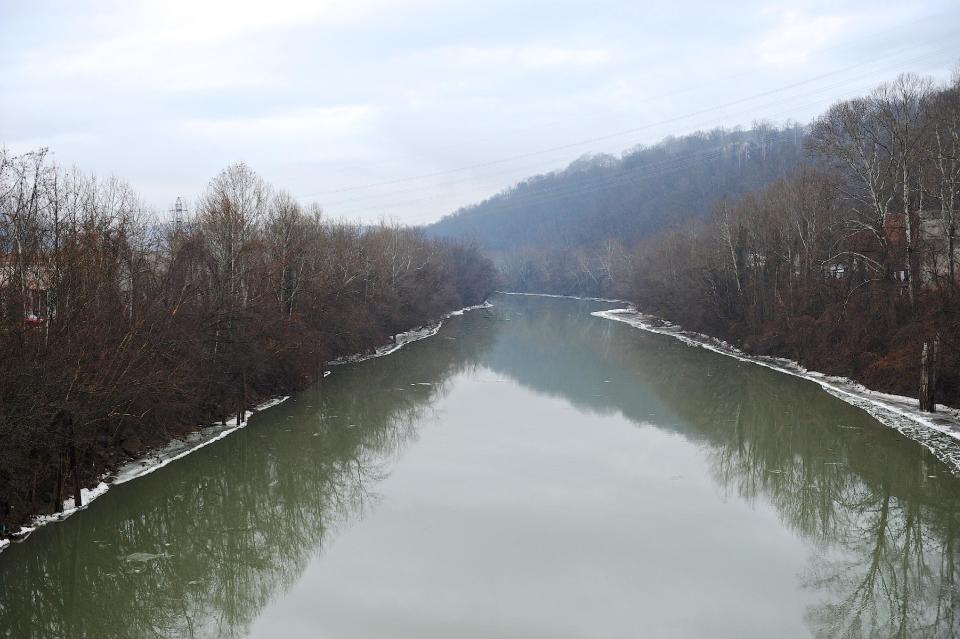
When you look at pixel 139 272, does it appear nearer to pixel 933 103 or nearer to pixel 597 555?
pixel 597 555

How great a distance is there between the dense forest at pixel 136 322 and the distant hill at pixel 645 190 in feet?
267

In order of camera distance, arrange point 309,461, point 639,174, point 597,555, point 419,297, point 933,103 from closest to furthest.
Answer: point 597,555 → point 309,461 → point 933,103 → point 419,297 → point 639,174

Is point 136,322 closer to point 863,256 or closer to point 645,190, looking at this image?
point 863,256

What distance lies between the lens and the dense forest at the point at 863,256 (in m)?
25.5

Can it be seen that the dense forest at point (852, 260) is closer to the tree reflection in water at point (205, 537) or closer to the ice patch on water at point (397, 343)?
the tree reflection in water at point (205, 537)

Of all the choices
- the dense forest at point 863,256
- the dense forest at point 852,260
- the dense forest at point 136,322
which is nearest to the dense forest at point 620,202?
the dense forest at point 852,260

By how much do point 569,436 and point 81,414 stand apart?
42.7 ft

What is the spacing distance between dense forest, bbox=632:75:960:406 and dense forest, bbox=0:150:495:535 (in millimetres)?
20800

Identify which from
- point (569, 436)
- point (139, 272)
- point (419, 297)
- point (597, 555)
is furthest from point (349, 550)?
point (419, 297)

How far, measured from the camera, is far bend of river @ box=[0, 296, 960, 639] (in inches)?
434

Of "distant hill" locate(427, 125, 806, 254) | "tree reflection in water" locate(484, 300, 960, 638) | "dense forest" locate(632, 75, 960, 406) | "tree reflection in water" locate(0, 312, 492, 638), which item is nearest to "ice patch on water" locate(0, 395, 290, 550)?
"tree reflection in water" locate(0, 312, 492, 638)

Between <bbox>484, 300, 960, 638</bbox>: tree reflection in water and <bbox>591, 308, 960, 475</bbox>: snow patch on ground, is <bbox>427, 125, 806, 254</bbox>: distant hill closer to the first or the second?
<bbox>591, 308, 960, 475</bbox>: snow patch on ground

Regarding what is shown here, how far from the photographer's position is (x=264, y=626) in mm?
10852

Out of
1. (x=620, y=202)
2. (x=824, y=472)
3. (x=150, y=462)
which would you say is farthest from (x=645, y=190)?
(x=150, y=462)
